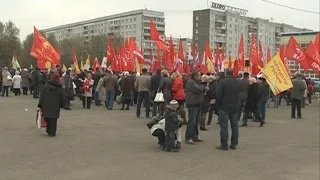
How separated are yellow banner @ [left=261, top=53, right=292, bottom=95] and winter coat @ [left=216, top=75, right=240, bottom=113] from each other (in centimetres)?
649

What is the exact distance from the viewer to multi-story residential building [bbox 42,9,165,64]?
132 metres

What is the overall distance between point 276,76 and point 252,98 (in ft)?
7.65

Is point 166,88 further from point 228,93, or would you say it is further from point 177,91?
point 228,93

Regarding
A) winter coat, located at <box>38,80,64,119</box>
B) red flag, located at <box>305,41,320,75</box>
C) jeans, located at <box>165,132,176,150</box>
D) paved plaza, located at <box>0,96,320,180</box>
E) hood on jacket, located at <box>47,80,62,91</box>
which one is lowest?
paved plaza, located at <box>0,96,320,180</box>

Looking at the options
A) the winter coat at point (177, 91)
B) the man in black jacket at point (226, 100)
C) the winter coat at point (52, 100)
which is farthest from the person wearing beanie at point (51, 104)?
the man in black jacket at point (226, 100)

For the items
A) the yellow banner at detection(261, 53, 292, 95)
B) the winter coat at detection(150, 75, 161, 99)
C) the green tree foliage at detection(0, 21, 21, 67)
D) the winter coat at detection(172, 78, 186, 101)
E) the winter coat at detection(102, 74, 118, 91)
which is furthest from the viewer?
the green tree foliage at detection(0, 21, 21, 67)

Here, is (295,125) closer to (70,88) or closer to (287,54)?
(70,88)

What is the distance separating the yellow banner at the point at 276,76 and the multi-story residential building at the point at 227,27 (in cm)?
11431

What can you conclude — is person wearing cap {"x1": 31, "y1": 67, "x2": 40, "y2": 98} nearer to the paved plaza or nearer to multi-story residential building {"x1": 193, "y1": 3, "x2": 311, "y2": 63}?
the paved plaza

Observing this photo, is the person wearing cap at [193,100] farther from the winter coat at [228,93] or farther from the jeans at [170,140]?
the jeans at [170,140]

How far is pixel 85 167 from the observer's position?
7.67 metres

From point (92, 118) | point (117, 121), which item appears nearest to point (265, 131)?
point (117, 121)

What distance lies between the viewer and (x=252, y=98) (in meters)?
14.4

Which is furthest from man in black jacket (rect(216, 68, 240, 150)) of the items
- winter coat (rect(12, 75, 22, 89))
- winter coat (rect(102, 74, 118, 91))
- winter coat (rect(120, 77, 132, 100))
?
winter coat (rect(12, 75, 22, 89))
